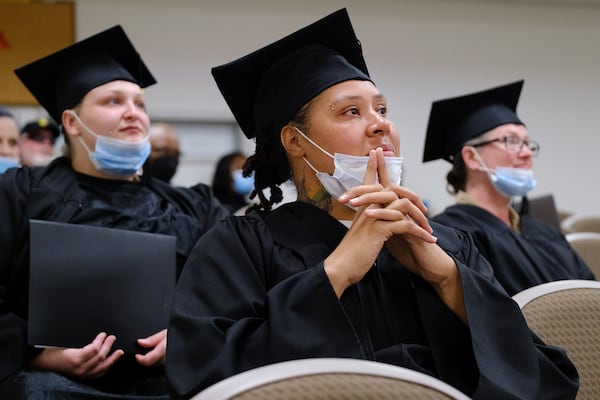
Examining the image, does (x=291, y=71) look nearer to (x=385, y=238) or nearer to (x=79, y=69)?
(x=385, y=238)

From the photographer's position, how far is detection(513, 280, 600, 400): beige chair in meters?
1.92

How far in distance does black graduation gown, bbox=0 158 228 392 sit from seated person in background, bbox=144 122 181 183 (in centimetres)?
180

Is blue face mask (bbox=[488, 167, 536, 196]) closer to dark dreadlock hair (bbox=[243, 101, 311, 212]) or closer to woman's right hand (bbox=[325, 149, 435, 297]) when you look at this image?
dark dreadlock hair (bbox=[243, 101, 311, 212])

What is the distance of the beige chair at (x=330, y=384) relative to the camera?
3.78 feet

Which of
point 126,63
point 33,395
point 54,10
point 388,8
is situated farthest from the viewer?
point 388,8

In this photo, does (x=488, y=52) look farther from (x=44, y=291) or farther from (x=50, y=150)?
(x=44, y=291)

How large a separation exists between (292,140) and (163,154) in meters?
3.52

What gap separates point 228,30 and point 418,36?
7.40 ft

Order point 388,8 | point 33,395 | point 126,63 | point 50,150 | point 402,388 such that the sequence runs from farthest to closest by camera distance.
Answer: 1. point 388,8
2. point 50,150
3. point 126,63
4. point 33,395
5. point 402,388

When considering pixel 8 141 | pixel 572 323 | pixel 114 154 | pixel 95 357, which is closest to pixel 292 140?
pixel 572 323

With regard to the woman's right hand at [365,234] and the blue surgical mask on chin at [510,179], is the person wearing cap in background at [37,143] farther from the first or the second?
the woman's right hand at [365,234]

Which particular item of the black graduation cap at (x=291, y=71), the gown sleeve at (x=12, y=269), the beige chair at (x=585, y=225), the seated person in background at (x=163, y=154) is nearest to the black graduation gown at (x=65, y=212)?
the gown sleeve at (x=12, y=269)

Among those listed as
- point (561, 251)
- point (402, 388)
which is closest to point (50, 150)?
point (561, 251)

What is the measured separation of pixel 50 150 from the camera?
559cm
